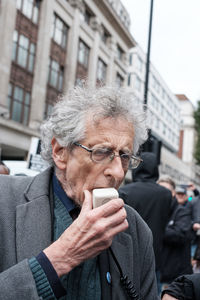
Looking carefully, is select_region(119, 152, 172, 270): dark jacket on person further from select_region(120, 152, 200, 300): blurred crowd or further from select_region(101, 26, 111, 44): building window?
select_region(101, 26, 111, 44): building window

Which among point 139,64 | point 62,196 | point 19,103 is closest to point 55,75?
point 19,103

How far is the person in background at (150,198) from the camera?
472cm

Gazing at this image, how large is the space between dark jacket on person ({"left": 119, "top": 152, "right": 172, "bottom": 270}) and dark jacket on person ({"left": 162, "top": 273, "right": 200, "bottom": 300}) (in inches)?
85.7

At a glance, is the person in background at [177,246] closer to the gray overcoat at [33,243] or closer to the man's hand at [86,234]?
the gray overcoat at [33,243]

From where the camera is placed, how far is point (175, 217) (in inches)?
222

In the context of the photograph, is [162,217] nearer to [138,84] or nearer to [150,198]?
[150,198]

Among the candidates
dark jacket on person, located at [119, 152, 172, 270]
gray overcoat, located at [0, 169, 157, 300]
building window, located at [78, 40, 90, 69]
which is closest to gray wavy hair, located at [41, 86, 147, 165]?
gray overcoat, located at [0, 169, 157, 300]

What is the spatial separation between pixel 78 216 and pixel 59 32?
2648cm

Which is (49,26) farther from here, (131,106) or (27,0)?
(131,106)

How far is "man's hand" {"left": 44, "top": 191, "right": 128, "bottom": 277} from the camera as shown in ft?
5.12

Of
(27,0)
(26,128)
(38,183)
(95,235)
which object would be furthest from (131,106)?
(27,0)

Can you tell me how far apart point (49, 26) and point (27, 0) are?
7.38 ft

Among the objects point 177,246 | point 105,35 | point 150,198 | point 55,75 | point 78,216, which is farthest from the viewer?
point 105,35

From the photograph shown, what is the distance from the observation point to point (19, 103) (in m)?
22.8
